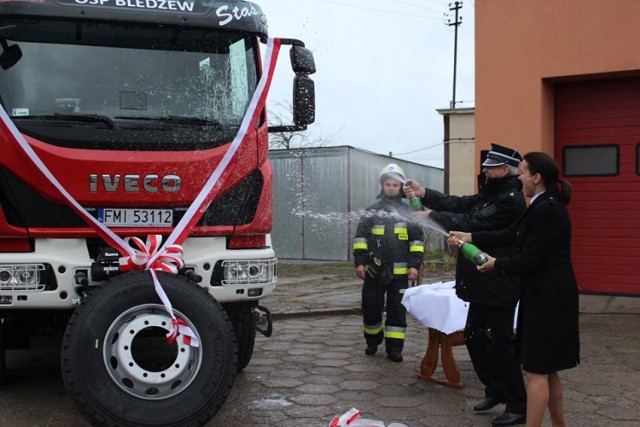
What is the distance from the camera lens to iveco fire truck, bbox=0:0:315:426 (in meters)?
4.34

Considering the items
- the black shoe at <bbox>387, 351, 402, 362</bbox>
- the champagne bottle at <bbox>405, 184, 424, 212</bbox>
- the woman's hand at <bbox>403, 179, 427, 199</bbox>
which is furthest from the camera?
the black shoe at <bbox>387, 351, 402, 362</bbox>

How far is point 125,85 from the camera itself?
510cm

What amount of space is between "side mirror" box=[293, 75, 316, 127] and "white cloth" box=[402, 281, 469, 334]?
1788mm

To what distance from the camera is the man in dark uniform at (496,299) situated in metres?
4.94

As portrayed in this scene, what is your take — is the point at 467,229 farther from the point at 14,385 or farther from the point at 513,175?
the point at 14,385

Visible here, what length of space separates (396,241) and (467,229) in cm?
170

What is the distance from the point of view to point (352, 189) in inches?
727

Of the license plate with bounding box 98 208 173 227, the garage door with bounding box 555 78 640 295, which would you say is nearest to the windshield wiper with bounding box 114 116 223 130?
the license plate with bounding box 98 208 173 227

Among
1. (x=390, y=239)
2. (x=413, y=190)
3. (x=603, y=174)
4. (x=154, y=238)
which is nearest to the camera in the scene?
(x=154, y=238)

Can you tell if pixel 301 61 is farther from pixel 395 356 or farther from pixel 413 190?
pixel 395 356

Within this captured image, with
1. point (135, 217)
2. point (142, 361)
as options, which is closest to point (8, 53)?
point (135, 217)

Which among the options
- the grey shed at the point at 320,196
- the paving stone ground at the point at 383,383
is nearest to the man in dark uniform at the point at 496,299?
the paving stone ground at the point at 383,383

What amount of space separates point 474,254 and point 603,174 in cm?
638

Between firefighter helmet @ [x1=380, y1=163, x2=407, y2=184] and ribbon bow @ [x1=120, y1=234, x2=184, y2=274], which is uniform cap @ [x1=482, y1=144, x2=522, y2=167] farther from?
ribbon bow @ [x1=120, y1=234, x2=184, y2=274]
